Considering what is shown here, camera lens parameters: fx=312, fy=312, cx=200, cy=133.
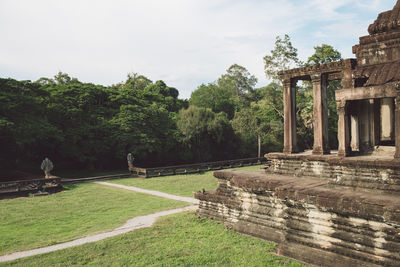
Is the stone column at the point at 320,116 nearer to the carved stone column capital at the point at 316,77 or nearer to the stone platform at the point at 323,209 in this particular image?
the carved stone column capital at the point at 316,77

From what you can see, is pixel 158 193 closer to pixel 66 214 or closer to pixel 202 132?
pixel 66 214

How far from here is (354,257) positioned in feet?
17.4

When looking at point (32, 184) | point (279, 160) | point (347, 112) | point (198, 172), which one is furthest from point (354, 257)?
point (198, 172)

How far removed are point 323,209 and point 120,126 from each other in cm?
2058

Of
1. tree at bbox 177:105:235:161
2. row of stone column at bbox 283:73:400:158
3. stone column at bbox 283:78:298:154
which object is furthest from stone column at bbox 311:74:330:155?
tree at bbox 177:105:235:161

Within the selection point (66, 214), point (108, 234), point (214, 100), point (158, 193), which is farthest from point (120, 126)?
point (214, 100)

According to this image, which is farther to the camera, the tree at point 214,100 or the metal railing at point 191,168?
the tree at point 214,100

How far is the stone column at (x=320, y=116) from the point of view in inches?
350

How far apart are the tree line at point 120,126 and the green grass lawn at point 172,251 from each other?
43.4 ft

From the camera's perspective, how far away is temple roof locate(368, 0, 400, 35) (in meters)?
7.71

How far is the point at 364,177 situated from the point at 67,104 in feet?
70.1

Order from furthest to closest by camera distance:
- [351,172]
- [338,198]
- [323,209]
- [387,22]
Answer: [387,22] → [351,172] → [323,209] → [338,198]

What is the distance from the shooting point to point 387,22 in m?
7.80

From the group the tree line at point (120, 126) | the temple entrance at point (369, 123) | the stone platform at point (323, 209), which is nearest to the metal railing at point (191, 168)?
the tree line at point (120, 126)
